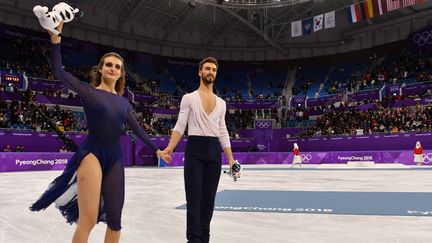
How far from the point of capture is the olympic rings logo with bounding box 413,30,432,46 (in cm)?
3531

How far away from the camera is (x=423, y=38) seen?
3572cm

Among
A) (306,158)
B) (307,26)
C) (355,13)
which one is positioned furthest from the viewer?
(307,26)

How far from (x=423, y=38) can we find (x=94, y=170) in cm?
3890

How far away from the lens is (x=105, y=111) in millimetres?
3371

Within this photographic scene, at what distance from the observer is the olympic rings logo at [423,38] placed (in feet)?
116

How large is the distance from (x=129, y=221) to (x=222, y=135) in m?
2.49

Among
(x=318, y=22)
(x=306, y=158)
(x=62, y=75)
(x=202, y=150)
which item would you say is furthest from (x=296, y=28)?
(x=62, y=75)

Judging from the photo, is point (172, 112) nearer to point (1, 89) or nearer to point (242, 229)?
point (1, 89)

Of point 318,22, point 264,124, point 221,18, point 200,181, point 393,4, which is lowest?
point 200,181

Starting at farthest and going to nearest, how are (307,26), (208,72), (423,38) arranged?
(423,38), (307,26), (208,72)

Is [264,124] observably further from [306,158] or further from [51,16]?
[51,16]

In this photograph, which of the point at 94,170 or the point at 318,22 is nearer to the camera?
the point at 94,170

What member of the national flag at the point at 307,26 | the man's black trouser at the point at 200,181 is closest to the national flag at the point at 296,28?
the national flag at the point at 307,26

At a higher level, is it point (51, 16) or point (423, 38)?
point (423, 38)
